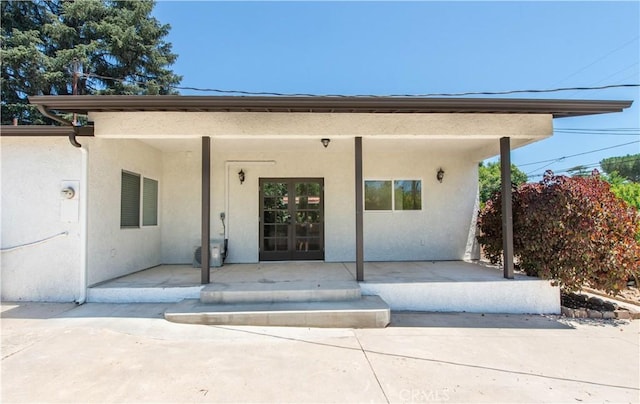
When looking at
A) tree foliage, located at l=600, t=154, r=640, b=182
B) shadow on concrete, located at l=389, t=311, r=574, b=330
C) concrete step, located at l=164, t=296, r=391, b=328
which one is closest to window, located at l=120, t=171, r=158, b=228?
concrete step, located at l=164, t=296, r=391, b=328

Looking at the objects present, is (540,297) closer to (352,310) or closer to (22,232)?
(352,310)

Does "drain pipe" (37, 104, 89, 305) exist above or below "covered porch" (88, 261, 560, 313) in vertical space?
above

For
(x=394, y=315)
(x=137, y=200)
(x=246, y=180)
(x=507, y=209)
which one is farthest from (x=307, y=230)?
(x=507, y=209)

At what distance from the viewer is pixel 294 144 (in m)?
6.96

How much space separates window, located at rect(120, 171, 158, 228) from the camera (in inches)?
257

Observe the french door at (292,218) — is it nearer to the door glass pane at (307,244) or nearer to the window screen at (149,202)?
the door glass pane at (307,244)

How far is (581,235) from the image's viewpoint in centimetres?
528

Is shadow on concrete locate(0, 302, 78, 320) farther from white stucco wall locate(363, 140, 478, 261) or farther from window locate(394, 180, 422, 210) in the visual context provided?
window locate(394, 180, 422, 210)

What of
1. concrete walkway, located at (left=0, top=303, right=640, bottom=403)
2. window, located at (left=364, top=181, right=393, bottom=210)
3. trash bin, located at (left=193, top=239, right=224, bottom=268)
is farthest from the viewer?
window, located at (left=364, top=181, right=393, bottom=210)

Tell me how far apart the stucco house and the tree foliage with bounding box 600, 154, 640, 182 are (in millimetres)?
55883

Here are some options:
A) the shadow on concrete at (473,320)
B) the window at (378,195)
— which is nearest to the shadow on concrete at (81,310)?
the shadow on concrete at (473,320)

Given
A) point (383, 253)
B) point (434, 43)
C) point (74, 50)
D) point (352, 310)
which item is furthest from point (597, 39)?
point (74, 50)

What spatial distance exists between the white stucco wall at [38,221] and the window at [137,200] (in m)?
1.05

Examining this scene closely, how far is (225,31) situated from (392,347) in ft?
41.7
